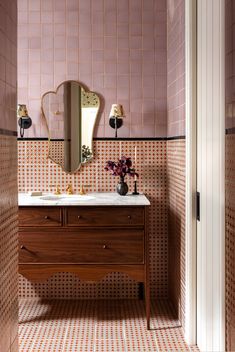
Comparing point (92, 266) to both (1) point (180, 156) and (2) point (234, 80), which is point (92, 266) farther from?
(2) point (234, 80)

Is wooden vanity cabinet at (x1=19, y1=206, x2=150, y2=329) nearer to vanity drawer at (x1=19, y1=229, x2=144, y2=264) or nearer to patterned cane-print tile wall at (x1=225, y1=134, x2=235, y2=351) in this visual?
vanity drawer at (x1=19, y1=229, x2=144, y2=264)

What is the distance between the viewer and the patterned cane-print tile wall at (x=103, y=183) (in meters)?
4.69

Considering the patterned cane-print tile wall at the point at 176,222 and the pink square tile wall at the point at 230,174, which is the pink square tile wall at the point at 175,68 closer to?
the patterned cane-print tile wall at the point at 176,222

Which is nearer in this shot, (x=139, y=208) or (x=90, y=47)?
(x=139, y=208)

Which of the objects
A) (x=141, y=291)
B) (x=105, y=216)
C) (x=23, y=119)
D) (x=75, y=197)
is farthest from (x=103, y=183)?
(x=141, y=291)

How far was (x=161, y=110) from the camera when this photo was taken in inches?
185

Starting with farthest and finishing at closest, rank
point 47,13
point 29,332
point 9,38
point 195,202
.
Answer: point 47,13, point 29,332, point 195,202, point 9,38

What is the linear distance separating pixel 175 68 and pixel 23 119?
1.37 m

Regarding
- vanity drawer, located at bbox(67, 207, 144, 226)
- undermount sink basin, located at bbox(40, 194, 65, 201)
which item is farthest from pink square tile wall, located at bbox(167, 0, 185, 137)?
undermount sink basin, located at bbox(40, 194, 65, 201)

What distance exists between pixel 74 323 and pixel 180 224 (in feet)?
3.56

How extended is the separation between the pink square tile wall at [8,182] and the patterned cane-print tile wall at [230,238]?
92 centimetres

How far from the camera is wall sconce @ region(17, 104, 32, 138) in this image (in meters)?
4.54

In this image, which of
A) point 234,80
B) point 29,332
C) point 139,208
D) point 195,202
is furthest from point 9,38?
point 29,332

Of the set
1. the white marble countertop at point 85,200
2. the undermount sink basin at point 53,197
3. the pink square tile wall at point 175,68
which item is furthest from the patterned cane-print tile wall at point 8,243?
the undermount sink basin at point 53,197
